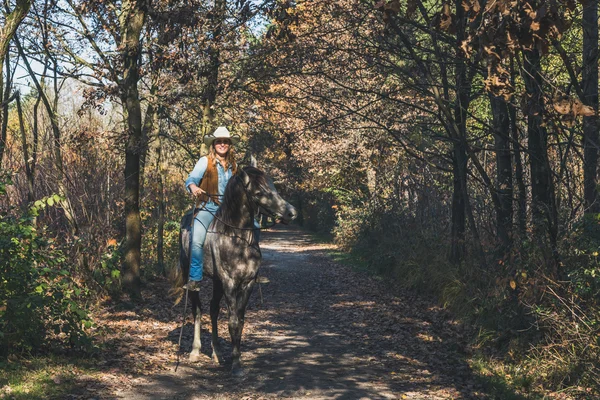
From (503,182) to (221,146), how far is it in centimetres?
495

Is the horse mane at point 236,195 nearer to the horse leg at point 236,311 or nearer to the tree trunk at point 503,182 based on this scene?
the horse leg at point 236,311

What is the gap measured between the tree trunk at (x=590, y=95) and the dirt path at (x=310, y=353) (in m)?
2.85

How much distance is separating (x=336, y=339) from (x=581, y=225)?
14.1ft

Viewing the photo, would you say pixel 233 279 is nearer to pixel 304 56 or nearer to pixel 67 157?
pixel 67 157

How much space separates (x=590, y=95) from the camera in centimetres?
887

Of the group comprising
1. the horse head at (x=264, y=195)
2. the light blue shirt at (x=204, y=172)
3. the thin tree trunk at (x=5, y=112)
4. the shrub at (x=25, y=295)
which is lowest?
the shrub at (x=25, y=295)

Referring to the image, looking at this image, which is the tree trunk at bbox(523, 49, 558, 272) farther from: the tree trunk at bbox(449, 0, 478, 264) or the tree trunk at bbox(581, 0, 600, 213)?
the tree trunk at bbox(449, 0, 478, 264)

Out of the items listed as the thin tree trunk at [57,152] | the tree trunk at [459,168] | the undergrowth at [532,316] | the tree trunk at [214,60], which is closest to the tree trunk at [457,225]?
the tree trunk at [459,168]

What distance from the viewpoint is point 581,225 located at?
818 centimetres

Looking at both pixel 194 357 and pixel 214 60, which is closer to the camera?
pixel 194 357

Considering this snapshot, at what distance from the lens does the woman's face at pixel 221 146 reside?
9.12 m

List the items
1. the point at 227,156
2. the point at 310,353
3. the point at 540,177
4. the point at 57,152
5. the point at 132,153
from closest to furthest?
1. the point at 227,156
2. the point at 540,177
3. the point at 310,353
4. the point at 57,152
5. the point at 132,153

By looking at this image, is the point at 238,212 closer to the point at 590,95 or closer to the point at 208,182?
the point at 208,182

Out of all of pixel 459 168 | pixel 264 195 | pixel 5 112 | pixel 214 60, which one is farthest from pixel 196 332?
pixel 214 60
